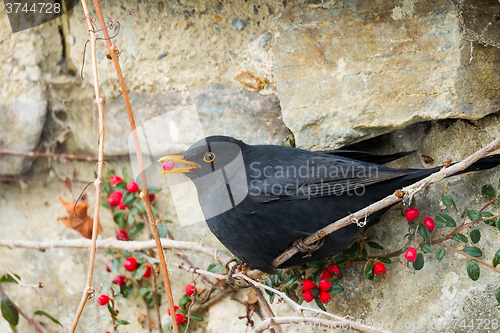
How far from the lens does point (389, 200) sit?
1829mm

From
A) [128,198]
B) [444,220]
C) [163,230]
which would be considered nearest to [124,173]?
[128,198]

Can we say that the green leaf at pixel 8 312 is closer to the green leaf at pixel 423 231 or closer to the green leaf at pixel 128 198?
the green leaf at pixel 128 198

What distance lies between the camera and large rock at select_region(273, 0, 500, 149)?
7.41 feet

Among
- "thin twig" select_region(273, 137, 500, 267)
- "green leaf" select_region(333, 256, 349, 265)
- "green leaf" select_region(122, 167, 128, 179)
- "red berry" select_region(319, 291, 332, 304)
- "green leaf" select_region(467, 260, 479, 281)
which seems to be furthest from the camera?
"green leaf" select_region(122, 167, 128, 179)

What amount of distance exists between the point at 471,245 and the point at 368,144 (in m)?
0.85

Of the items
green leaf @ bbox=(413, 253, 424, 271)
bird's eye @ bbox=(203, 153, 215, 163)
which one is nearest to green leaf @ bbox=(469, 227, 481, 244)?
green leaf @ bbox=(413, 253, 424, 271)

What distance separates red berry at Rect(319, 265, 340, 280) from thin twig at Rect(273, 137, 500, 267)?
39 cm

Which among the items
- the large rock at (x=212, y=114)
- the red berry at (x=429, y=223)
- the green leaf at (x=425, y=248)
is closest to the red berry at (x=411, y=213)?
the red berry at (x=429, y=223)

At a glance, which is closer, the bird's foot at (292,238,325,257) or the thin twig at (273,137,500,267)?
the thin twig at (273,137,500,267)

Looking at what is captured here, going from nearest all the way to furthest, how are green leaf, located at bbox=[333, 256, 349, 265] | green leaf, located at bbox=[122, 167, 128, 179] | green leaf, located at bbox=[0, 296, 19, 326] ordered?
1. green leaf, located at bbox=[333, 256, 349, 265]
2. green leaf, located at bbox=[0, 296, 19, 326]
3. green leaf, located at bbox=[122, 167, 128, 179]

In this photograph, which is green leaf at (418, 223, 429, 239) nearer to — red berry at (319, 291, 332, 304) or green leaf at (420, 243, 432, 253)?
green leaf at (420, 243, 432, 253)

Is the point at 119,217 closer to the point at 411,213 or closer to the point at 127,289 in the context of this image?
the point at 127,289

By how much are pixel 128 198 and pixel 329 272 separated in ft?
4.63

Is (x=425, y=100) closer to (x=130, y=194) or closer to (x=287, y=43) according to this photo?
(x=287, y=43)
